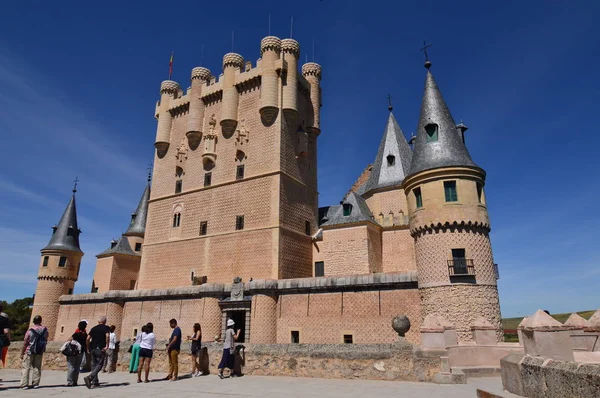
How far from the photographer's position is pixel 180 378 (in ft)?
30.8

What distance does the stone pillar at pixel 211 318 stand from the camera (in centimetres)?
1891

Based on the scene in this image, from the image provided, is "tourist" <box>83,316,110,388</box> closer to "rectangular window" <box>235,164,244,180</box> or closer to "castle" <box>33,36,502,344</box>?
"castle" <box>33,36,502,344</box>

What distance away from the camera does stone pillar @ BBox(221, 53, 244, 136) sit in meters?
26.7

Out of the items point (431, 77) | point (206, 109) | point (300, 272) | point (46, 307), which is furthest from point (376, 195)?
point (46, 307)

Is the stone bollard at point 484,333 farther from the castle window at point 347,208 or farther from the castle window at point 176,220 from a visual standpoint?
the castle window at point 176,220

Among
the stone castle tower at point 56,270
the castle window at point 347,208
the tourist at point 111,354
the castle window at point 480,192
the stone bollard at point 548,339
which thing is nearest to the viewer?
the stone bollard at point 548,339

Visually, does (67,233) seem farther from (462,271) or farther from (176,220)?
(462,271)

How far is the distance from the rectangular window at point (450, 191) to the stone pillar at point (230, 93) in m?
16.2

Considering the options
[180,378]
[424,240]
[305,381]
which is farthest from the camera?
[424,240]

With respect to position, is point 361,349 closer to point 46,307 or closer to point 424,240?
point 424,240

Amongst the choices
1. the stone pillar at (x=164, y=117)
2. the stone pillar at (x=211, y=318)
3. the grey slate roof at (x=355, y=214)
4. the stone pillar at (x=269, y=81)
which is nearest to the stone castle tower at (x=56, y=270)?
the stone pillar at (x=164, y=117)

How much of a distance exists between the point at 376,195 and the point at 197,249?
492 inches

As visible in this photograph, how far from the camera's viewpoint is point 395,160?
25344mm

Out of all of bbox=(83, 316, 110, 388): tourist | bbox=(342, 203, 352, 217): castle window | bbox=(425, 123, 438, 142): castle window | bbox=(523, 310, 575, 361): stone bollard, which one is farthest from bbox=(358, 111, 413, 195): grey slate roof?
bbox=(523, 310, 575, 361): stone bollard
